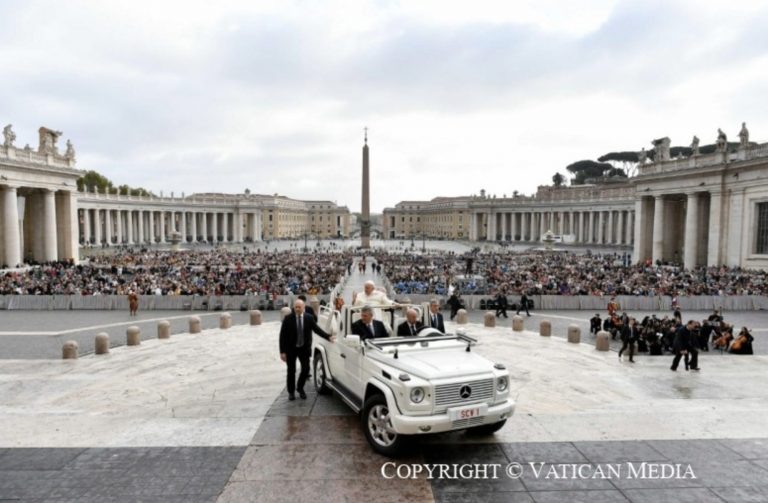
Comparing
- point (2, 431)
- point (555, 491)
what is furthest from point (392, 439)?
point (2, 431)

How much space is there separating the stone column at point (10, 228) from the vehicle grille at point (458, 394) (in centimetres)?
4883

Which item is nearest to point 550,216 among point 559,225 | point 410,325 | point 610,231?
point 559,225

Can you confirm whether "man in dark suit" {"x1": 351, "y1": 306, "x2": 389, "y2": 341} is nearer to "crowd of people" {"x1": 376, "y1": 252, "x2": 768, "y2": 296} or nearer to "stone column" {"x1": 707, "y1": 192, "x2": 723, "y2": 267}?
"crowd of people" {"x1": 376, "y1": 252, "x2": 768, "y2": 296}

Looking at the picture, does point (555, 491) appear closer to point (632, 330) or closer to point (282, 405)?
point (282, 405)

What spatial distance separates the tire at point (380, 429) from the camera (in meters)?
6.11

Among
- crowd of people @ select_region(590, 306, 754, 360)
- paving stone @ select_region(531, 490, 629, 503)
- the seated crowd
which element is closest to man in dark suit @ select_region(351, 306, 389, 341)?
paving stone @ select_region(531, 490, 629, 503)

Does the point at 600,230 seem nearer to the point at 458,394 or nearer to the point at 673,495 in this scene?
the point at 673,495

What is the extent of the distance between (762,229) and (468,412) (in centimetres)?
4117

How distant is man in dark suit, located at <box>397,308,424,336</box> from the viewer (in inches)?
310

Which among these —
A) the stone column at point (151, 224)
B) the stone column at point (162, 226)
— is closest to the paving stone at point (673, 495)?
the stone column at point (151, 224)

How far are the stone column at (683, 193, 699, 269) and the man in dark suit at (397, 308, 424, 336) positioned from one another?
144 ft

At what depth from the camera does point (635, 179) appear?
50.7 meters

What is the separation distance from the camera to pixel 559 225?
343ft

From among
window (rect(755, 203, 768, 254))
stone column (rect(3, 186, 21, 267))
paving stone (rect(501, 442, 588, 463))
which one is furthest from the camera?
stone column (rect(3, 186, 21, 267))
